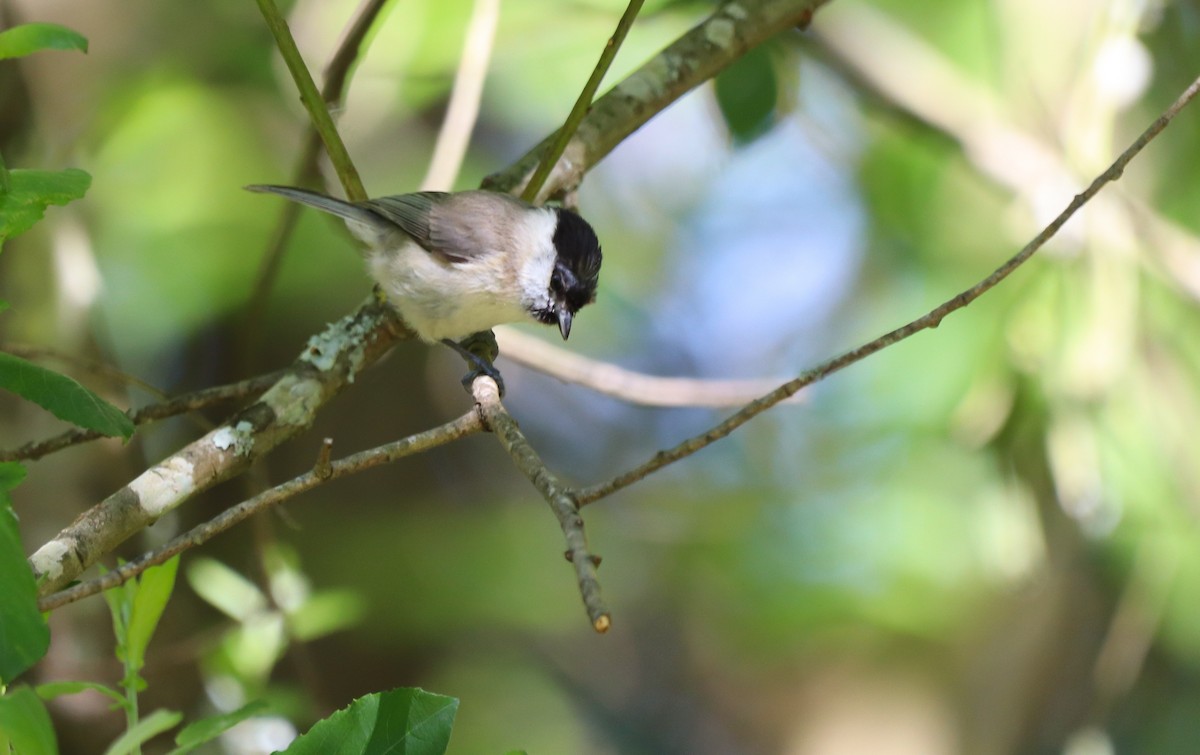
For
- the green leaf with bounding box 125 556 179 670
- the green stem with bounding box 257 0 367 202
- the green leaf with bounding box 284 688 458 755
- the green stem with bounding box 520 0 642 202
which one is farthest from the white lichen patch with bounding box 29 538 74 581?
the green stem with bounding box 520 0 642 202

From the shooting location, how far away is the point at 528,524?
4.55m

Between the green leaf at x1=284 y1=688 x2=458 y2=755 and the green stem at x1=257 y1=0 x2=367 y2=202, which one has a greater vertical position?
the green stem at x1=257 y1=0 x2=367 y2=202

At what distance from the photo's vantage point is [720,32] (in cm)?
252

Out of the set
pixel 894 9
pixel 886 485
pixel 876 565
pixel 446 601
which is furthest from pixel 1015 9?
pixel 446 601

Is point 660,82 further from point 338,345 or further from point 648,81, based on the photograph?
point 338,345

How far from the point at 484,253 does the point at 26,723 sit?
2.06 m

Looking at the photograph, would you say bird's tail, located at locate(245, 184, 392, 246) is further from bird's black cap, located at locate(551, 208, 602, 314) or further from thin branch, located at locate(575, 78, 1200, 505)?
thin branch, located at locate(575, 78, 1200, 505)

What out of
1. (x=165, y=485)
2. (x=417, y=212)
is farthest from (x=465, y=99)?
(x=165, y=485)

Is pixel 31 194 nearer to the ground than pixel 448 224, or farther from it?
nearer to the ground

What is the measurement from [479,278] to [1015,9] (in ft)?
7.26

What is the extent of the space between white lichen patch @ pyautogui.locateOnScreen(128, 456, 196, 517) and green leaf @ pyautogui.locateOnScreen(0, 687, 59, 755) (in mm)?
668

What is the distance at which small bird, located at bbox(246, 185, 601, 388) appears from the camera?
2.76 m

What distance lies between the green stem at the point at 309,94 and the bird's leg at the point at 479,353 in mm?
496

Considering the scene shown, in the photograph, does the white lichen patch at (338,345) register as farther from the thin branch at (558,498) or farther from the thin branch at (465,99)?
the thin branch at (465,99)
